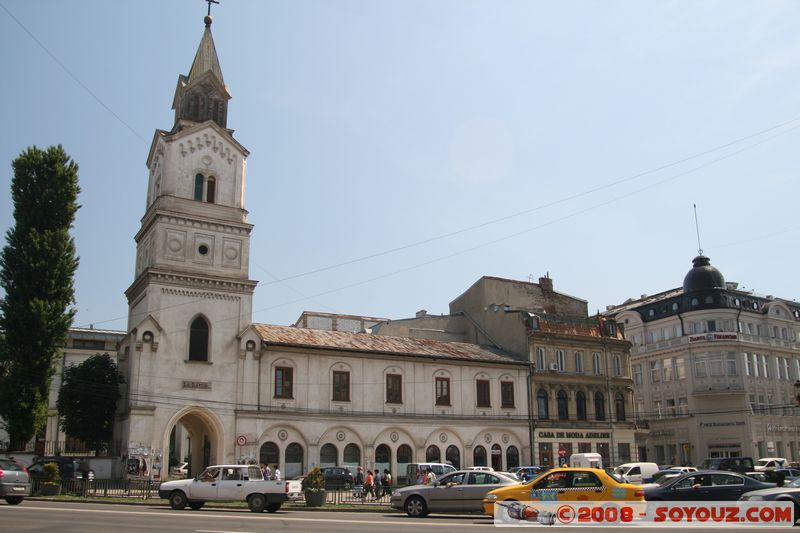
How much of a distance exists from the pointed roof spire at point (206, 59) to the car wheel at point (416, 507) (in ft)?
104

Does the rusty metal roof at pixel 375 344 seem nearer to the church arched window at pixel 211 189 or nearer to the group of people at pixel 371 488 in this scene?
the church arched window at pixel 211 189

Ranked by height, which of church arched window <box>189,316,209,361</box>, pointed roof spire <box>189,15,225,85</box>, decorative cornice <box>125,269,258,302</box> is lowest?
church arched window <box>189,316,209,361</box>

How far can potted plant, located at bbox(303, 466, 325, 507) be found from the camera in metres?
26.4

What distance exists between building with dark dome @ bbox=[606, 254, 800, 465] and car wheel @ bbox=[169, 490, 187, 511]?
45.2 metres

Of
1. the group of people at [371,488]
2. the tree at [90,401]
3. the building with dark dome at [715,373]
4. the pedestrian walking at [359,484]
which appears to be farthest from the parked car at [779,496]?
the building with dark dome at [715,373]

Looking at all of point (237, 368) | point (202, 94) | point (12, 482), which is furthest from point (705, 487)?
point (202, 94)

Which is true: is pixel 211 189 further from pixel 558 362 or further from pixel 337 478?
pixel 558 362

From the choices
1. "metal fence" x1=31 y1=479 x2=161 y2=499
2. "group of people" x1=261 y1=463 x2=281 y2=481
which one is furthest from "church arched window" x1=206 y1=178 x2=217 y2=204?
"metal fence" x1=31 y1=479 x2=161 y2=499

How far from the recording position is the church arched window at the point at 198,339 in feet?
130

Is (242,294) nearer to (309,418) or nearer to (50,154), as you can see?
(309,418)

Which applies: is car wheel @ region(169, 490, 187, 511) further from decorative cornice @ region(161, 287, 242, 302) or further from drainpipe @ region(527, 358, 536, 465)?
drainpipe @ region(527, 358, 536, 465)

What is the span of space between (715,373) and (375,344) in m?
33.8

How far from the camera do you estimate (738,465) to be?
38500 millimetres

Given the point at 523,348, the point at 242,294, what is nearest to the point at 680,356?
the point at 523,348
